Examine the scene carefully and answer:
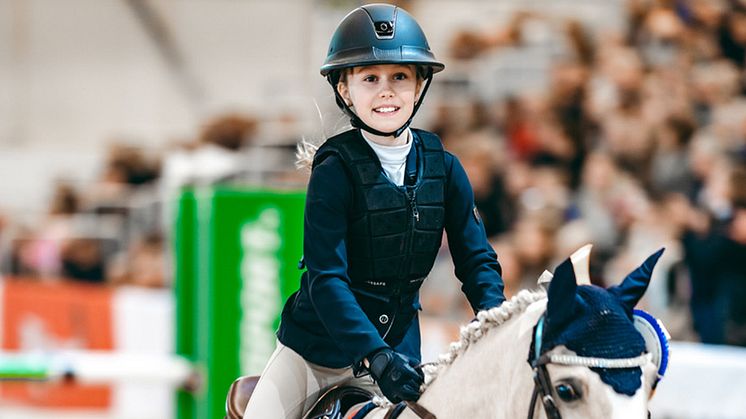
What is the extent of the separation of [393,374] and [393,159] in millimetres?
556

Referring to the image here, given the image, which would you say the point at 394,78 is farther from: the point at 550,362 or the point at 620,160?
the point at 620,160

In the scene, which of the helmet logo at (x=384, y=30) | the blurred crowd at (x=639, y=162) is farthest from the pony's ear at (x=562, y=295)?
the blurred crowd at (x=639, y=162)

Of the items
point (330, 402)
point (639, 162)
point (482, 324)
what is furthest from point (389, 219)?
point (639, 162)

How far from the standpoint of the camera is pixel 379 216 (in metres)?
3.01

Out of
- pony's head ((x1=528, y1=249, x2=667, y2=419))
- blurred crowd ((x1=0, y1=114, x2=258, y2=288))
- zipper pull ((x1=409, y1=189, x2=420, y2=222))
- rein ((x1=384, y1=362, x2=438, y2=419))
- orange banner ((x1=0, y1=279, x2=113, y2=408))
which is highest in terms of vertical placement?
zipper pull ((x1=409, y1=189, x2=420, y2=222))

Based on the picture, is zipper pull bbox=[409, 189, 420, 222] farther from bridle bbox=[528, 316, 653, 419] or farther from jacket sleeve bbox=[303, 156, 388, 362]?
bridle bbox=[528, 316, 653, 419]

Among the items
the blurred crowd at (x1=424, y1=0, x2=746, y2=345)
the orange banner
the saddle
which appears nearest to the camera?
the saddle

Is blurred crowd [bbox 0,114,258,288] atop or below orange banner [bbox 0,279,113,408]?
atop

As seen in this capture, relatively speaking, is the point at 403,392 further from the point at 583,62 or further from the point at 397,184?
the point at 583,62

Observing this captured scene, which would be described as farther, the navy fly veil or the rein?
the rein

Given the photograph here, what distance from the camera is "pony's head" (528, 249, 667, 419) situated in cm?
241

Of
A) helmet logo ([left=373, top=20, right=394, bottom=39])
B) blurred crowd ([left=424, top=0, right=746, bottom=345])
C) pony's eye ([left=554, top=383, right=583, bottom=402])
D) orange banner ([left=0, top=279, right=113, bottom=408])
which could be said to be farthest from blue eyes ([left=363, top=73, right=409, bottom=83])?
orange banner ([left=0, top=279, right=113, bottom=408])

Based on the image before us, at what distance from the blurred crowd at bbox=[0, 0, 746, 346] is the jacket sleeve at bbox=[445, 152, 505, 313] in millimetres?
3312

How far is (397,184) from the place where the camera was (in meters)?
3.06
